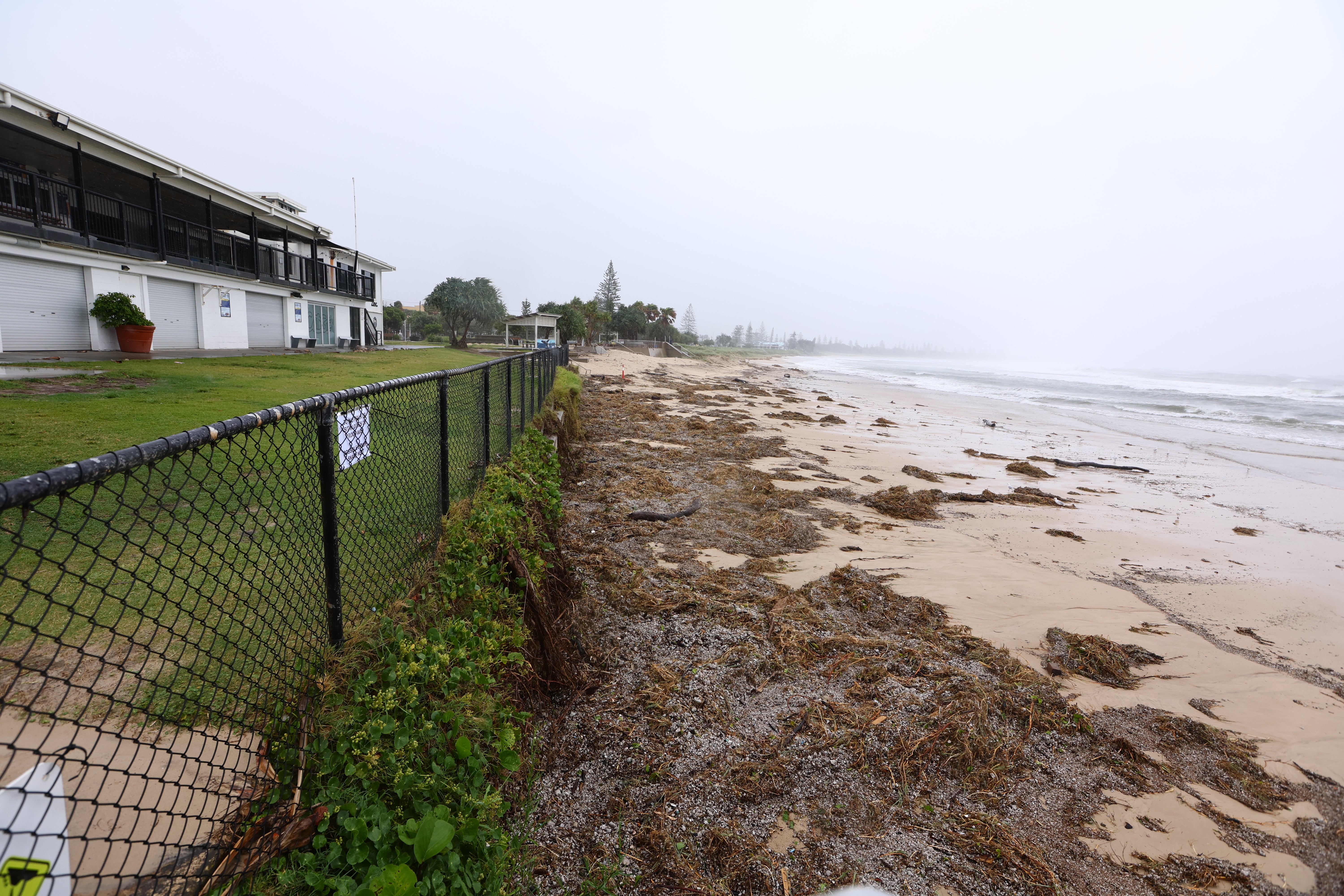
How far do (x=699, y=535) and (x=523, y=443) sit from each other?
260 cm

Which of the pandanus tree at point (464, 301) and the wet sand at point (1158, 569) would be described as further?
the pandanus tree at point (464, 301)

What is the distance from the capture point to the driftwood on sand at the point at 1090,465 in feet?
44.0

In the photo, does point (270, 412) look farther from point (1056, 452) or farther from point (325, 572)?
point (1056, 452)

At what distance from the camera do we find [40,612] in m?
3.06

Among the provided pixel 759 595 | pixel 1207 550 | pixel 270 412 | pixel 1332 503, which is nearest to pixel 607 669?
pixel 759 595

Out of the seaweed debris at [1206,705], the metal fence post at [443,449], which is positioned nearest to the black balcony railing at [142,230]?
the metal fence post at [443,449]

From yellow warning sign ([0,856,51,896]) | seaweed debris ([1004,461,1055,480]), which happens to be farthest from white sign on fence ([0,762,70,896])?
seaweed debris ([1004,461,1055,480])

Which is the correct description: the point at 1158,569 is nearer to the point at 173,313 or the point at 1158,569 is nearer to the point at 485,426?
the point at 485,426

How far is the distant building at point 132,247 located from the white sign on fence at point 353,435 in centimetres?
1712

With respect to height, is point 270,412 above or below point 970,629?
above

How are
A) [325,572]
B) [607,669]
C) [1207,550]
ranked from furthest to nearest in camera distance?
1. [1207,550]
2. [607,669]
3. [325,572]

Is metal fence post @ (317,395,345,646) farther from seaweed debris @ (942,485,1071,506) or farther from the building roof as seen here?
the building roof

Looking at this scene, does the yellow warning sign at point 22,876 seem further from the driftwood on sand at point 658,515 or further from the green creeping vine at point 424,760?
the driftwood on sand at point 658,515

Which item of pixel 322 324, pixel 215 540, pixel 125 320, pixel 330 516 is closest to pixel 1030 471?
pixel 330 516
